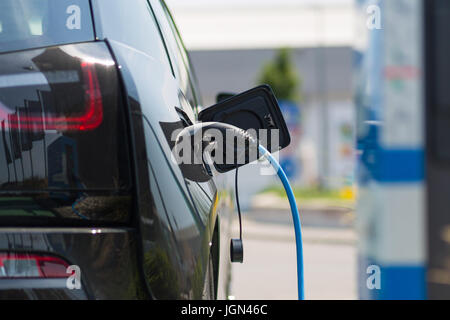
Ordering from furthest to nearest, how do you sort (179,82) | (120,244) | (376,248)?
(376,248) → (179,82) → (120,244)

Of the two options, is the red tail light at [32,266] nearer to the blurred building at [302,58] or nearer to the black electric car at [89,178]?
the black electric car at [89,178]

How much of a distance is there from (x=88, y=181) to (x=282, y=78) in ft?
57.9

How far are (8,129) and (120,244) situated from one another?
40cm

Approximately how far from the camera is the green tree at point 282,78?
1861 cm

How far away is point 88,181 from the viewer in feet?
4.61

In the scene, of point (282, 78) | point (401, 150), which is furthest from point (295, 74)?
point (401, 150)

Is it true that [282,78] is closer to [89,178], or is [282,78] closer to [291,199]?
[291,199]

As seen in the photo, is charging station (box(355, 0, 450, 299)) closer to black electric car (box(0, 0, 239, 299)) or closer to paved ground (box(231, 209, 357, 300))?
black electric car (box(0, 0, 239, 299))

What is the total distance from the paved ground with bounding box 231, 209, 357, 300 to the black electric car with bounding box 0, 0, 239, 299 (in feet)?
7.68

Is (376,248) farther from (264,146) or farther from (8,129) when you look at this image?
(8,129)

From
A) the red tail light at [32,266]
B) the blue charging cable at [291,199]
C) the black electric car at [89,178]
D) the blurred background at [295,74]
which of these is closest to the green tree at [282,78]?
the blurred background at [295,74]

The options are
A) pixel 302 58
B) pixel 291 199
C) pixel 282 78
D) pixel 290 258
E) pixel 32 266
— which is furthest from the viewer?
pixel 302 58
